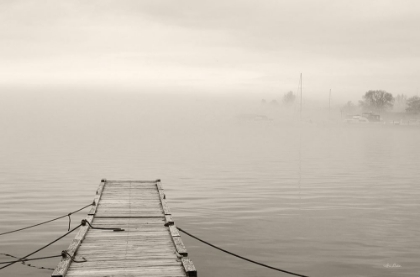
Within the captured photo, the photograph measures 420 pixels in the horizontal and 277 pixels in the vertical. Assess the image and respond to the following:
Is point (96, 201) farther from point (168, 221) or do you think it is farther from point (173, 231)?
point (173, 231)

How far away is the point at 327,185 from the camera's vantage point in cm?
4766

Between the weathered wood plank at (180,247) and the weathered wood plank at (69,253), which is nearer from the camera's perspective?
the weathered wood plank at (69,253)

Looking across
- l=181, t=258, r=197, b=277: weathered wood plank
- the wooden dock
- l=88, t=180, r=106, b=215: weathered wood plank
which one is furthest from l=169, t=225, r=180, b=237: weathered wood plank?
l=88, t=180, r=106, b=215: weathered wood plank

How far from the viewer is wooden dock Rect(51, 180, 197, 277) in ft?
40.3

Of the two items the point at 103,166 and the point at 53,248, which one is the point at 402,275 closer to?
the point at 53,248

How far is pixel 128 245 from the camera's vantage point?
1488 cm

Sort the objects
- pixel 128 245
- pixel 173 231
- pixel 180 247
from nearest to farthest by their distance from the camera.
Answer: pixel 180 247, pixel 128 245, pixel 173 231

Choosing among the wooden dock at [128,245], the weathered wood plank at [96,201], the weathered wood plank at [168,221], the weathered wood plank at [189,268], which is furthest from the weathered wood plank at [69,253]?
the weathered wood plank at [189,268]

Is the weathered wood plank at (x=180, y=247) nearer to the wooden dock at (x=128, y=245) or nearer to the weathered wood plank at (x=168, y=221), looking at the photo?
the wooden dock at (x=128, y=245)

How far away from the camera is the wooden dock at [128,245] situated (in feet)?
40.3

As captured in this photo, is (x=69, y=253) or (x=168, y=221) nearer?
(x=69, y=253)

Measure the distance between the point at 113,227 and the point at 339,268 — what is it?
9.43 m

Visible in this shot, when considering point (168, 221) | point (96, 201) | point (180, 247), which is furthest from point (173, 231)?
point (96, 201)

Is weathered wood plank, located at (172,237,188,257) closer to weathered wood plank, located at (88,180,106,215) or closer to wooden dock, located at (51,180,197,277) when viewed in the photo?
wooden dock, located at (51,180,197,277)
